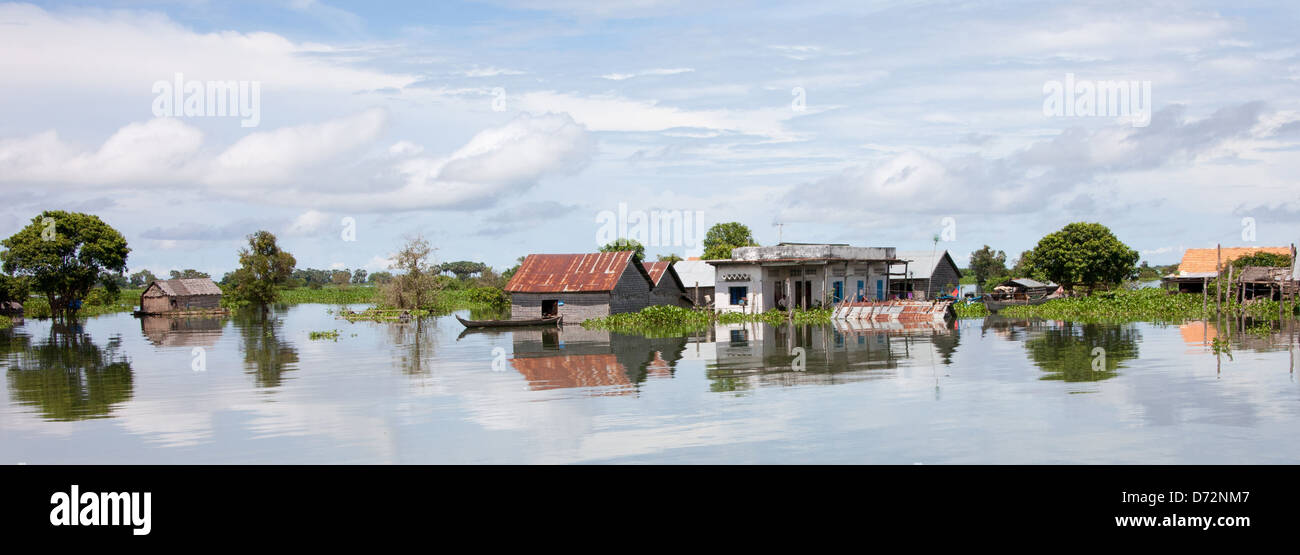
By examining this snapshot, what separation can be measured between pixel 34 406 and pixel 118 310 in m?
67.3

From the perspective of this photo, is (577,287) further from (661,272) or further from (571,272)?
(661,272)

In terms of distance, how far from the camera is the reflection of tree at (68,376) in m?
16.6

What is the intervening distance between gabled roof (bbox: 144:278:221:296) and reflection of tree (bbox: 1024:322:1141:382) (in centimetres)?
5702

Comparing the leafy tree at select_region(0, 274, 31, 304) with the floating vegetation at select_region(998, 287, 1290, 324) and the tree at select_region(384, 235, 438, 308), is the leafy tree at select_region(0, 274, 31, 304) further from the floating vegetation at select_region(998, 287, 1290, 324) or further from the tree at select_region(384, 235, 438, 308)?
the floating vegetation at select_region(998, 287, 1290, 324)

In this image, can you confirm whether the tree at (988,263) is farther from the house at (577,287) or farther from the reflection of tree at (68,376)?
the reflection of tree at (68,376)

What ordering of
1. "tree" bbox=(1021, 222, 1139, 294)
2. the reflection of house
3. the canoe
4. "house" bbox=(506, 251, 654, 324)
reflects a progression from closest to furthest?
the reflection of house < the canoe < "house" bbox=(506, 251, 654, 324) < "tree" bbox=(1021, 222, 1139, 294)

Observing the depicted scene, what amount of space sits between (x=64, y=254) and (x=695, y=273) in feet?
127

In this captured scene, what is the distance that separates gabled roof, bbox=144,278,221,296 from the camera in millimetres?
65625

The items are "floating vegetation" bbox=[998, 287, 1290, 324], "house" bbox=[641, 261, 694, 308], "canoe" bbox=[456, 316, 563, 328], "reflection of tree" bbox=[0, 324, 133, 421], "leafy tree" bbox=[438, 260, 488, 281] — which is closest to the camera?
"reflection of tree" bbox=[0, 324, 133, 421]

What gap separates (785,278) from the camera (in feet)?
156

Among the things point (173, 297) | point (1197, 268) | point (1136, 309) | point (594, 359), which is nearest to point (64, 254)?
point (173, 297)

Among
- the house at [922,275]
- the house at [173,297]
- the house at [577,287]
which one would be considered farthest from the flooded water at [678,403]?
the house at [173,297]

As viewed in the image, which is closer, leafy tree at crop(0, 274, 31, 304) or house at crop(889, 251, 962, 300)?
leafy tree at crop(0, 274, 31, 304)

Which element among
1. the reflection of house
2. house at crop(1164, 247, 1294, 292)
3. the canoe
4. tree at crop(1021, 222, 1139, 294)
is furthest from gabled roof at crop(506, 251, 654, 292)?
house at crop(1164, 247, 1294, 292)
